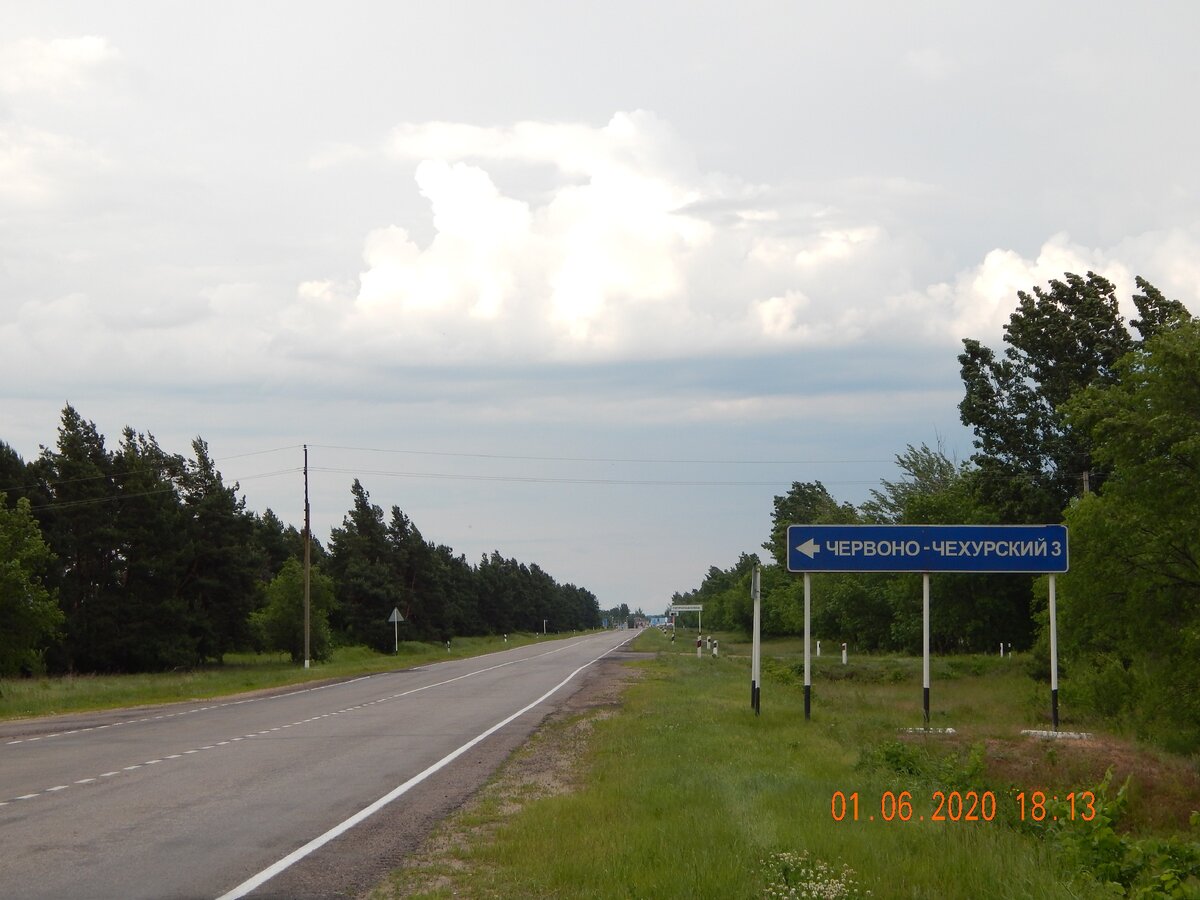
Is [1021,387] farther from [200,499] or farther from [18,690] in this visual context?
[200,499]

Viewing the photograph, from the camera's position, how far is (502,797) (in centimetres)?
1373

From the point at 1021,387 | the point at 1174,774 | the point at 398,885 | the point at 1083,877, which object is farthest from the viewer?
the point at 1021,387

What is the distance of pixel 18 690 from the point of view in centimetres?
3794

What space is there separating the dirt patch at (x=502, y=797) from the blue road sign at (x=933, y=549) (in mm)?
5543

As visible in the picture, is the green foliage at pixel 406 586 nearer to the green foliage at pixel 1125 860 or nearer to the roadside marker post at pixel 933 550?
the roadside marker post at pixel 933 550

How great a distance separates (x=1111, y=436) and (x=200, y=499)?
58904mm

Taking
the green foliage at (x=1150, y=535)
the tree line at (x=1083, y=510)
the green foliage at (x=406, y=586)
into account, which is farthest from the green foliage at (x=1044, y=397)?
the green foliage at (x=406, y=586)

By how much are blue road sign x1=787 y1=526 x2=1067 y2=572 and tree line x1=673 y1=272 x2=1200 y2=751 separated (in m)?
6.40

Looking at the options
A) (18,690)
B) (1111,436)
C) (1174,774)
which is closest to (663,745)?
(1174,774)

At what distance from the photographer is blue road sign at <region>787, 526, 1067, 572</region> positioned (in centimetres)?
2223
